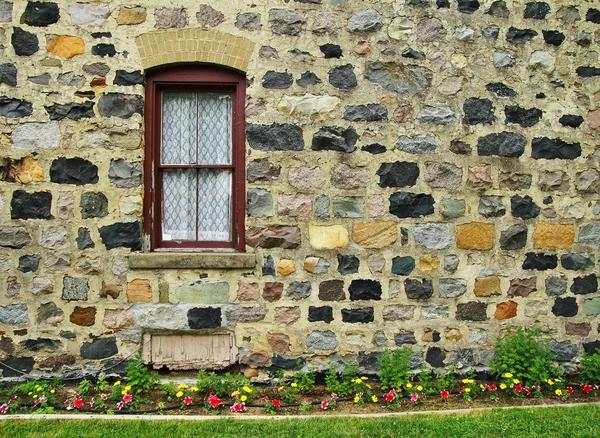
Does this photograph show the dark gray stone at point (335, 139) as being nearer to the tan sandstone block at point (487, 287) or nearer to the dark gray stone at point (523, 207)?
the dark gray stone at point (523, 207)

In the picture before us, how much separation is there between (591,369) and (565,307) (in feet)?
1.93

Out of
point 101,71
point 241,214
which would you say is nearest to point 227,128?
point 241,214

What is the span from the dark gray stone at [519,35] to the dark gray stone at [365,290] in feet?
8.38

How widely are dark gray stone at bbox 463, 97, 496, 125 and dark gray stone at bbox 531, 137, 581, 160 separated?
48 centimetres

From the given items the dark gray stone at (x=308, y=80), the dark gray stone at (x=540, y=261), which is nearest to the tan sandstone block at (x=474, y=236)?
the dark gray stone at (x=540, y=261)

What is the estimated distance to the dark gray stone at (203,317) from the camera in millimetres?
4496

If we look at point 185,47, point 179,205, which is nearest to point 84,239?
point 179,205

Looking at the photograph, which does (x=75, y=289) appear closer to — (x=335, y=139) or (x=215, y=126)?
(x=215, y=126)

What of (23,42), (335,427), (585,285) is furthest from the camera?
(585,285)

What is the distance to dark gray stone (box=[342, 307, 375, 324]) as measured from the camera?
15.0ft

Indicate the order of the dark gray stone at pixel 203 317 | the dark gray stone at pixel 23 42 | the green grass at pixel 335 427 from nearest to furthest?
the green grass at pixel 335 427 → the dark gray stone at pixel 23 42 → the dark gray stone at pixel 203 317

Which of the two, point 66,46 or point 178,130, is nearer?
point 66,46

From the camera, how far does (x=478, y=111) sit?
4664mm

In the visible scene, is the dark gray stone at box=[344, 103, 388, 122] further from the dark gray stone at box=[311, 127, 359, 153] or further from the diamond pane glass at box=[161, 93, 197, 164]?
the diamond pane glass at box=[161, 93, 197, 164]
